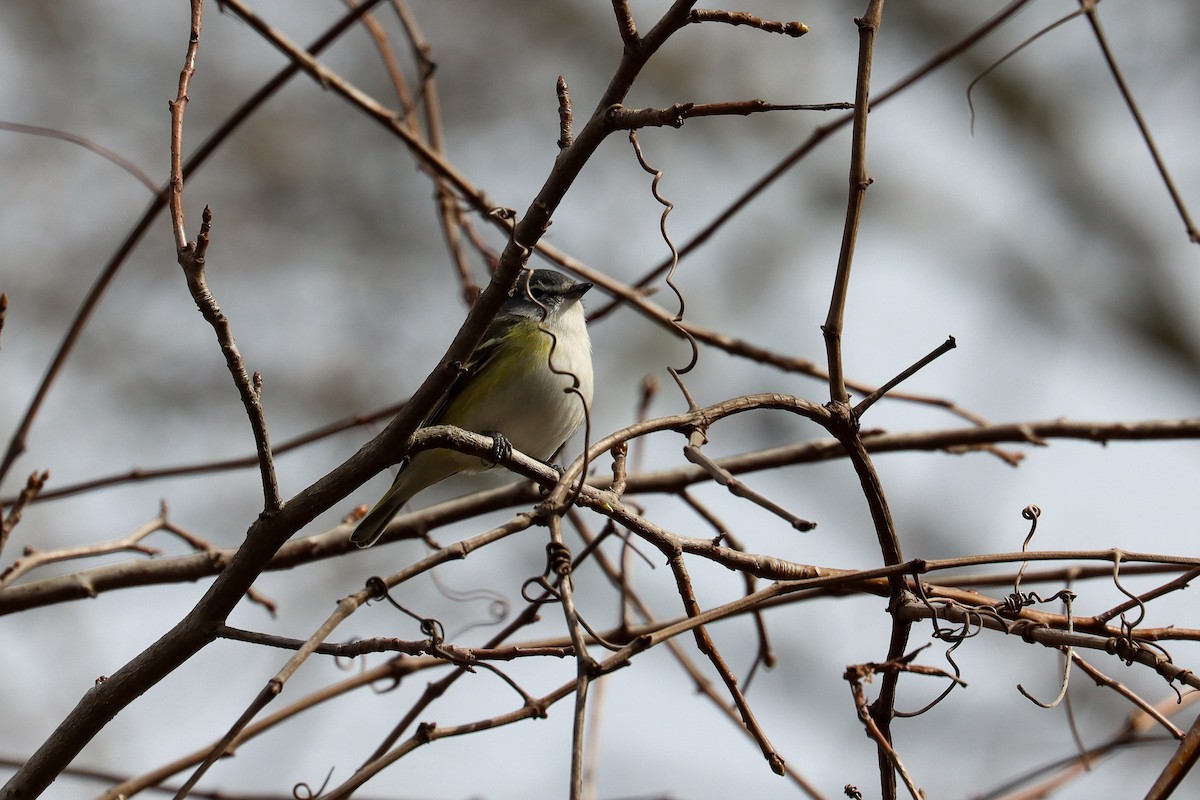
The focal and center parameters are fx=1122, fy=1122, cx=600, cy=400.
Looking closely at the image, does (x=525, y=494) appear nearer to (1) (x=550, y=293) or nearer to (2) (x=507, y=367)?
(2) (x=507, y=367)

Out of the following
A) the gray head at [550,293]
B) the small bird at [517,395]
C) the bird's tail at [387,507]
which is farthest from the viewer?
the gray head at [550,293]

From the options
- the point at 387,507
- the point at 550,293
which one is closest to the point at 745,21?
the point at 387,507

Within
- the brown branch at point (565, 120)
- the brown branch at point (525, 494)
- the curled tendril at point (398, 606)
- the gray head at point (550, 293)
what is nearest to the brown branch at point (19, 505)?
the brown branch at point (525, 494)

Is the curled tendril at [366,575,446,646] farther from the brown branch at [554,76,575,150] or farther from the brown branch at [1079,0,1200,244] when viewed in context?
the brown branch at [1079,0,1200,244]

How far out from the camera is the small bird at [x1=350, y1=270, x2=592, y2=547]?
4852 mm

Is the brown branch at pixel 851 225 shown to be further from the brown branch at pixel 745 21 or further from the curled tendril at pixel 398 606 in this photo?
the curled tendril at pixel 398 606

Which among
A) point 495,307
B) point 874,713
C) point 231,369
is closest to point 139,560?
point 231,369

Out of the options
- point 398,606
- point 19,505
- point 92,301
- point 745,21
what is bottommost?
point 398,606

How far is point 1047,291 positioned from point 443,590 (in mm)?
9716

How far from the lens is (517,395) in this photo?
5016 mm

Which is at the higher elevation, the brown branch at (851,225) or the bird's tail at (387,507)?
the bird's tail at (387,507)

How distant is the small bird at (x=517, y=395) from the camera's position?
4.85m

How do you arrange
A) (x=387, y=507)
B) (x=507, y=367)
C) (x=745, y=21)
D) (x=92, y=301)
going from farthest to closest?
(x=507, y=367)
(x=387, y=507)
(x=92, y=301)
(x=745, y=21)

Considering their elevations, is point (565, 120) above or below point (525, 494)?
below
